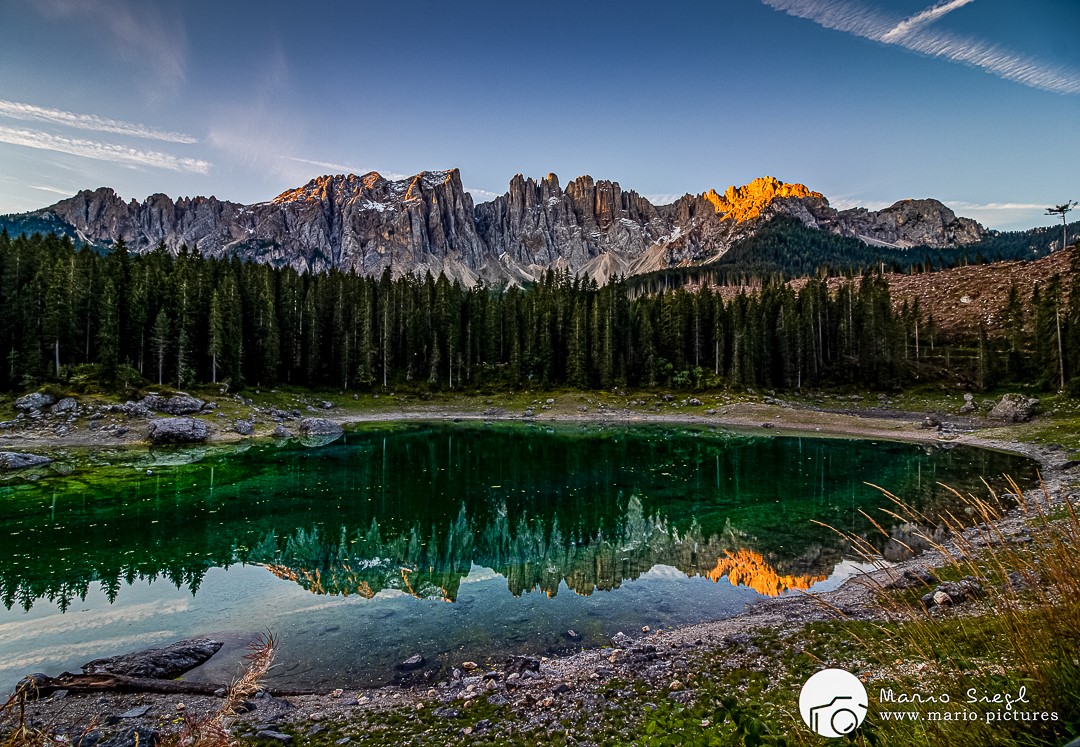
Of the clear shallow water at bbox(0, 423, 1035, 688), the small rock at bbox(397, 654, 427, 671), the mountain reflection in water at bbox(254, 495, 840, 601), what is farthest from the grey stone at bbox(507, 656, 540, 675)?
the mountain reflection in water at bbox(254, 495, 840, 601)

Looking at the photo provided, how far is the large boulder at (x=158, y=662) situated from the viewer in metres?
11.4

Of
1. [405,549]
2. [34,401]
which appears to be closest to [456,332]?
[34,401]

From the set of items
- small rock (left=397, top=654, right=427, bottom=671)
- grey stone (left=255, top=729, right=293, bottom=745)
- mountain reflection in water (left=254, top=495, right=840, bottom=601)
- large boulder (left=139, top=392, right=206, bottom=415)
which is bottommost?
mountain reflection in water (left=254, top=495, right=840, bottom=601)

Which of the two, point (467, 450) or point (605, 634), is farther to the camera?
point (467, 450)

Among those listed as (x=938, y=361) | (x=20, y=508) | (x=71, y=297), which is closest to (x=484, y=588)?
(x=20, y=508)

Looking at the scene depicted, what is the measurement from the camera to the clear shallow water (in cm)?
1399

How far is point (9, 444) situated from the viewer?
40062 mm

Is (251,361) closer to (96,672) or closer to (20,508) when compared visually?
(20,508)

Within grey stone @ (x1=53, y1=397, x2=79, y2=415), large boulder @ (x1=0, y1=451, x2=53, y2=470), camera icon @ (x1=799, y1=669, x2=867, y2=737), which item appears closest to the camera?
camera icon @ (x1=799, y1=669, x2=867, y2=737)

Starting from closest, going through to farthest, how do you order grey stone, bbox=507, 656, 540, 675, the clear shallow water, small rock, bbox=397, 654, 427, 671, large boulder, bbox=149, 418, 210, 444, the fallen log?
the fallen log
grey stone, bbox=507, 656, 540, 675
small rock, bbox=397, 654, 427, 671
the clear shallow water
large boulder, bbox=149, 418, 210, 444

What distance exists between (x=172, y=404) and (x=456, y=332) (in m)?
46.9

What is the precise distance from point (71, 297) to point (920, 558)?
76.4 meters

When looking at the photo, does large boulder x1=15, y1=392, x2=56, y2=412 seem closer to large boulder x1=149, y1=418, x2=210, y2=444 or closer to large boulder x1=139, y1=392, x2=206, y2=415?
large boulder x1=139, y1=392, x2=206, y2=415

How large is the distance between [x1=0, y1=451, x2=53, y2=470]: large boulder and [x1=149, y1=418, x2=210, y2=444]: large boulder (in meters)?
9.01
